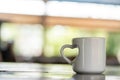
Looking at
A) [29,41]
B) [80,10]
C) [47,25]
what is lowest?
[29,41]

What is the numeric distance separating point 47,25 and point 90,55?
2.40 metres

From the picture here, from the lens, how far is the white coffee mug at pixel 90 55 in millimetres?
769

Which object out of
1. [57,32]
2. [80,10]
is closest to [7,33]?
[57,32]

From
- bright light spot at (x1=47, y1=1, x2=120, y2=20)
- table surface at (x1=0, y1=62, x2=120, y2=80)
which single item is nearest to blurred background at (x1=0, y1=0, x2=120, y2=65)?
bright light spot at (x1=47, y1=1, x2=120, y2=20)

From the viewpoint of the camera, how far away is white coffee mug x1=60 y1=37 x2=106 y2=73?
769 mm

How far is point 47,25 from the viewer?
124 inches

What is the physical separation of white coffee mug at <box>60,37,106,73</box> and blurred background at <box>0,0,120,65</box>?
2.21m

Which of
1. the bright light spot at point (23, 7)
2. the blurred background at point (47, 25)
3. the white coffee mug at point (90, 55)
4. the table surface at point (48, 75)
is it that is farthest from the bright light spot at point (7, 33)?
the white coffee mug at point (90, 55)

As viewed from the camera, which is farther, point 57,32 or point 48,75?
point 57,32

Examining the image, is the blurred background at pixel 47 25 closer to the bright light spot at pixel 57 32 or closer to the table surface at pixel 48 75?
the bright light spot at pixel 57 32

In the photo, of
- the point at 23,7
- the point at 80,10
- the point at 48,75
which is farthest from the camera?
the point at 80,10

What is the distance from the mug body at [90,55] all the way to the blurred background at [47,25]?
2209 millimetres

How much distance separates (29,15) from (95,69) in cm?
234

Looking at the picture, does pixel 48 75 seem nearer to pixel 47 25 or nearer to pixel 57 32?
pixel 47 25
